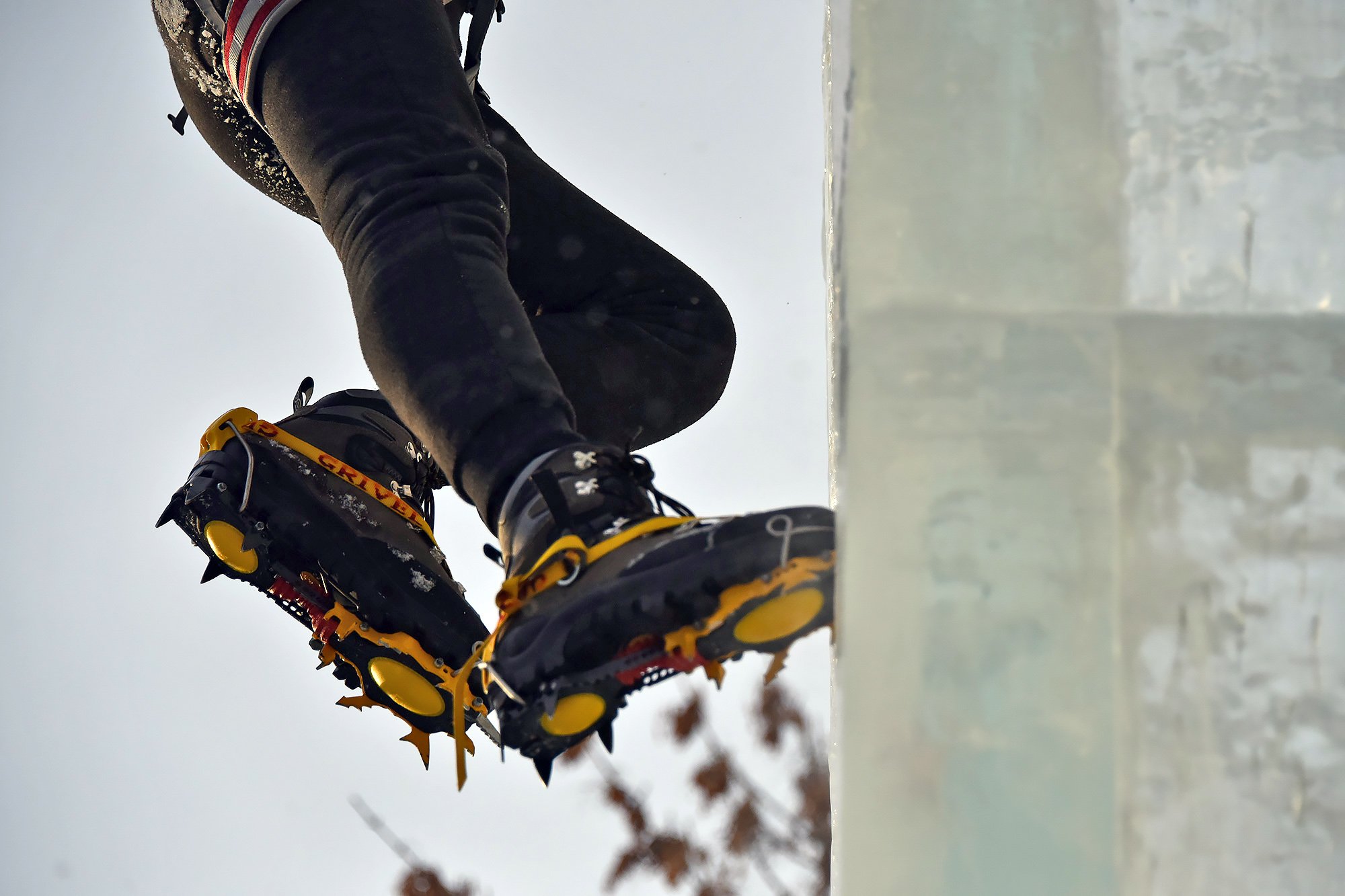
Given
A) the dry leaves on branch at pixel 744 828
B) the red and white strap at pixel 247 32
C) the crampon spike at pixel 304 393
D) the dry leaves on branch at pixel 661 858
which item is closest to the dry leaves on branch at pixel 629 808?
the dry leaves on branch at pixel 661 858

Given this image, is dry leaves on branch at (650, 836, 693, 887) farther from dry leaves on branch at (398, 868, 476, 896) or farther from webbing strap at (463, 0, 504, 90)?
webbing strap at (463, 0, 504, 90)

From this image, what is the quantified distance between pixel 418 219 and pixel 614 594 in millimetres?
305

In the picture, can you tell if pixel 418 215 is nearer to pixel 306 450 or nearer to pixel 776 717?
pixel 306 450

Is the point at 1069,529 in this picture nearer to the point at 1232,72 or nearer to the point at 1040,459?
the point at 1040,459

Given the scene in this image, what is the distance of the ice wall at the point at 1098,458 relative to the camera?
0.53 m

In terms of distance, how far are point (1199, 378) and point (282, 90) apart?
26.7 inches

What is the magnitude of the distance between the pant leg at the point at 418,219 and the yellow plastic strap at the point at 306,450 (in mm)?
297

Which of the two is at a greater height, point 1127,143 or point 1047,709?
point 1127,143

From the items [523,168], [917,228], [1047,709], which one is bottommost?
[1047,709]

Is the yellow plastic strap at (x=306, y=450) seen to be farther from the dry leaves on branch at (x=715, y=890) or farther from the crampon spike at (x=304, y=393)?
the dry leaves on branch at (x=715, y=890)

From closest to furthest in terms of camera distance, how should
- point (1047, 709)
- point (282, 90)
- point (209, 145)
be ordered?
point (1047, 709), point (282, 90), point (209, 145)

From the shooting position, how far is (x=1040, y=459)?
555 mm

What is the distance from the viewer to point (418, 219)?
0.79 meters

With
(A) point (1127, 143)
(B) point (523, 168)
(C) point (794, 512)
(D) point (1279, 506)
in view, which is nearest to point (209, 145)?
(B) point (523, 168)
